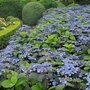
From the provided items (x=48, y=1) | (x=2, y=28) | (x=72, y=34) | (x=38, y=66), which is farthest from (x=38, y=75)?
(x=48, y=1)

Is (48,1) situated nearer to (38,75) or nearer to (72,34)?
(72,34)

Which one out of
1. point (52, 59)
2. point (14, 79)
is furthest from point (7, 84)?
point (52, 59)

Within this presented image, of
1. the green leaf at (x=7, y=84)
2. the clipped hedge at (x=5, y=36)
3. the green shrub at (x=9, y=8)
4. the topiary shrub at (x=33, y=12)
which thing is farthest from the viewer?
the green shrub at (x=9, y=8)

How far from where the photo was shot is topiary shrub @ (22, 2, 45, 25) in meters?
8.66

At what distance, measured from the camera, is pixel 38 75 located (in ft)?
8.61

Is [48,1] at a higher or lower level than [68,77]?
lower

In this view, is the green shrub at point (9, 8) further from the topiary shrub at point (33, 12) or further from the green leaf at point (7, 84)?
the green leaf at point (7, 84)

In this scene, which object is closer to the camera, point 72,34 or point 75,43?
point 75,43

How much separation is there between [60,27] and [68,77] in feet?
6.44

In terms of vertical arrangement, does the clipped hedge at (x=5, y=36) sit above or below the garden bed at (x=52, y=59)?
below

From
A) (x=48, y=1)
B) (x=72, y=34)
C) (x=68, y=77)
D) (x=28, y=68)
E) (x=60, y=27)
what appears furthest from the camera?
(x=48, y=1)

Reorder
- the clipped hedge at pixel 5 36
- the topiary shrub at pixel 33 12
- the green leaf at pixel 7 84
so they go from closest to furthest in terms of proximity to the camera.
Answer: the green leaf at pixel 7 84 → the clipped hedge at pixel 5 36 → the topiary shrub at pixel 33 12

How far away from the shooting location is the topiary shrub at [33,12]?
8.66m

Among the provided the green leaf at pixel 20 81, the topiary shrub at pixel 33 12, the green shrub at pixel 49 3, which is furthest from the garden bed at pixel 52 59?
the green shrub at pixel 49 3
